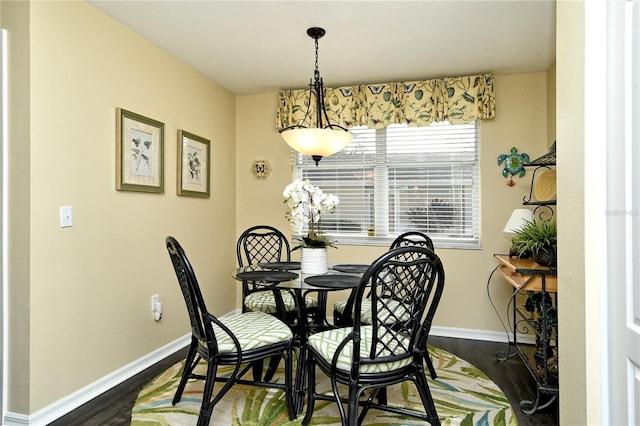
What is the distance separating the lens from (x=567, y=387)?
148cm

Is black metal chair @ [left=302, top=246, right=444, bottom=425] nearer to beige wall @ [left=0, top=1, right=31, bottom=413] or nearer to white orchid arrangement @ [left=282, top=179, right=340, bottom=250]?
white orchid arrangement @ [left=282, top=179, right=340, bottom=250]

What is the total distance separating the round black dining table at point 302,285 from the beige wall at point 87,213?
864 millimetres

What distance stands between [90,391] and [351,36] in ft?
9.62

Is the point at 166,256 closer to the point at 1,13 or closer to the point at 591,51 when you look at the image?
the point at 1,13

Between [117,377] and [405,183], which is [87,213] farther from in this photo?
[405,183]

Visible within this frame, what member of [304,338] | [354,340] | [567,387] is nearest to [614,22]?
[567,387]

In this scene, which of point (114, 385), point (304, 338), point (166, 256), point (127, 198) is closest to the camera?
point (304, 338)

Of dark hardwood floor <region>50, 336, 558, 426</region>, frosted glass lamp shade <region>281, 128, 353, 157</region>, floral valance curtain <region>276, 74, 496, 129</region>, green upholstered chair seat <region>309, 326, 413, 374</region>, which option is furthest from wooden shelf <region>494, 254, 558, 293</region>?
floral valance curtain <region>276, 74, 496, 129</region>

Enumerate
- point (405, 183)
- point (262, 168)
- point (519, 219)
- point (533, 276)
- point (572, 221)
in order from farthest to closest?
point (262, 168) < point (405, 183) < point (519, 219) < point (533, 276) < point (572, 221)

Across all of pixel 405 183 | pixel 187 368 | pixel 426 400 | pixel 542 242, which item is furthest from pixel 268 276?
pixel 405 183

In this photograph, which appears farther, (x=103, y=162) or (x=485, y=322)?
(x=485, y=322)

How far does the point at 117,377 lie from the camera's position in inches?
104

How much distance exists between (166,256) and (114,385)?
0.98 m

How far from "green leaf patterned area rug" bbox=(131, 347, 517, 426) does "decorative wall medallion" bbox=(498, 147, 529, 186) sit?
1.78 m
